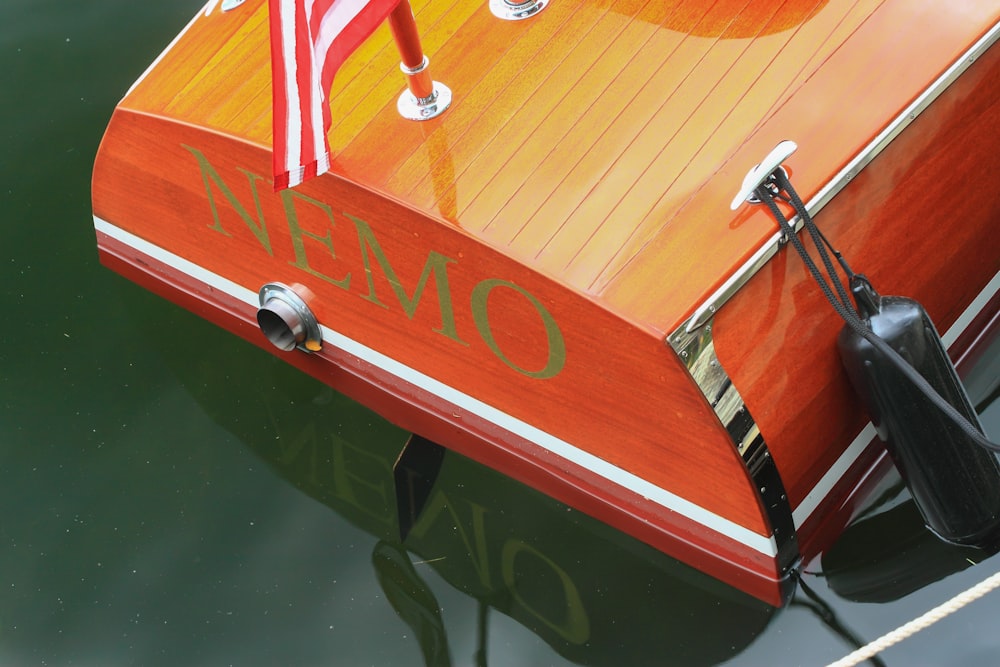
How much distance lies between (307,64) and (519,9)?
0.80 m

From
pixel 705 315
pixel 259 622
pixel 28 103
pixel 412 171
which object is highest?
pixel 705 315

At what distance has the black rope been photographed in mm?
2398

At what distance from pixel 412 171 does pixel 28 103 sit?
8.08 feet

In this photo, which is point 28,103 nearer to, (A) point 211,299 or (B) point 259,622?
(A) point 211,299

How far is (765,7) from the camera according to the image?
110 inches

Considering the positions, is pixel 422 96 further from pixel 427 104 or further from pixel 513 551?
pixel 513 551

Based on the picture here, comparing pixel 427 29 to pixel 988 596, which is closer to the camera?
pixel 988 596

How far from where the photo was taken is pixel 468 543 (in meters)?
3.15

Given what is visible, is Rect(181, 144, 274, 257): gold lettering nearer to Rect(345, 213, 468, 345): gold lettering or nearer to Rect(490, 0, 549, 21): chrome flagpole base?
Rect(345, 213, 468, 345): gold lettering

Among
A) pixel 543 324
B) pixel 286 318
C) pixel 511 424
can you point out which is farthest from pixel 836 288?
pixel 286 318

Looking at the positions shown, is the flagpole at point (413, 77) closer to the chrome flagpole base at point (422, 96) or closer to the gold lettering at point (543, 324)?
the chrome flagpole base at point (422, 96)

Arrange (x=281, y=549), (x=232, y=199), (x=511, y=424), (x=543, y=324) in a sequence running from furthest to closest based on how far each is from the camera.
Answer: (x=281, y=549), (x=232, y=199), (x=511, y=424), (x=543, y=324)

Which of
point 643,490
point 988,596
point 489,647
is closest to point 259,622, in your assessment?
point 489,647

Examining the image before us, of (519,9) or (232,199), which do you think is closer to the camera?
(519,9)
